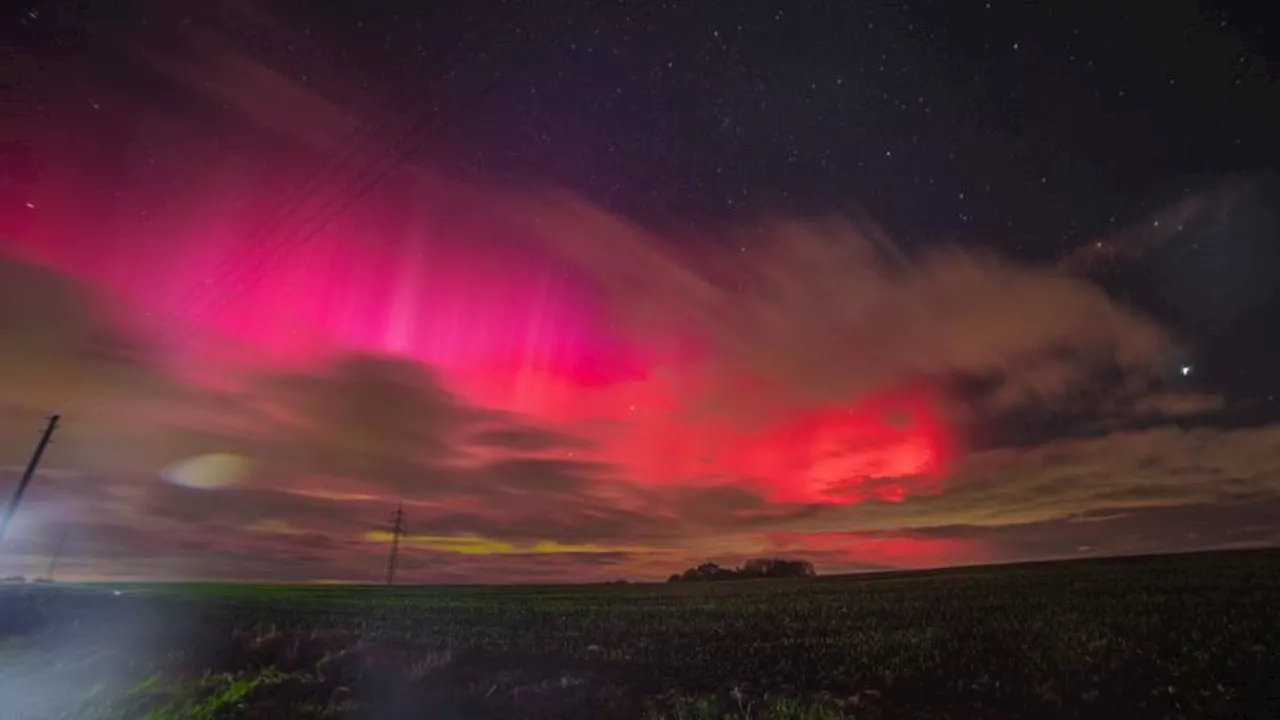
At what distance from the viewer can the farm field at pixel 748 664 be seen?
532 inches

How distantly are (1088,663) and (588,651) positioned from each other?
13.4 m

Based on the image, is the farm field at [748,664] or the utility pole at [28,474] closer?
the farm field at [748,664]

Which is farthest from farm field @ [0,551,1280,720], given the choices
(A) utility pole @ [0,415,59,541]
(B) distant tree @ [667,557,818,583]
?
(B) distant tree @ [667,557,818,583]

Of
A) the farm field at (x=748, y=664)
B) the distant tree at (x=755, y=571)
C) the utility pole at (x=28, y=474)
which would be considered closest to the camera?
the farm field at (x=748, y=664)

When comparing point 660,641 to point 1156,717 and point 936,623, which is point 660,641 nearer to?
point 936,623

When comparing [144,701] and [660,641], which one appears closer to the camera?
[144,701]

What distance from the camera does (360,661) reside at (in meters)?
20.2

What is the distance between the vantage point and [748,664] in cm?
1794

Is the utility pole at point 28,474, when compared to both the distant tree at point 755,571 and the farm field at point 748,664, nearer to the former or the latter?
the farm field at point 748,664

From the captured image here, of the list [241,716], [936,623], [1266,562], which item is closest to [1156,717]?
[936,623]

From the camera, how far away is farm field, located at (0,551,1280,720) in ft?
44.3

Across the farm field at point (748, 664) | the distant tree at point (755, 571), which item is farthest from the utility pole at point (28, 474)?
the distant tree at point (755, 571)

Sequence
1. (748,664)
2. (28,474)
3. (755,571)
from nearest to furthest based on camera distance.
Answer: (748,664) → (28,474) → (755,571)

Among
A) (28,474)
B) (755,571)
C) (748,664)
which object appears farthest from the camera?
(755,571)
